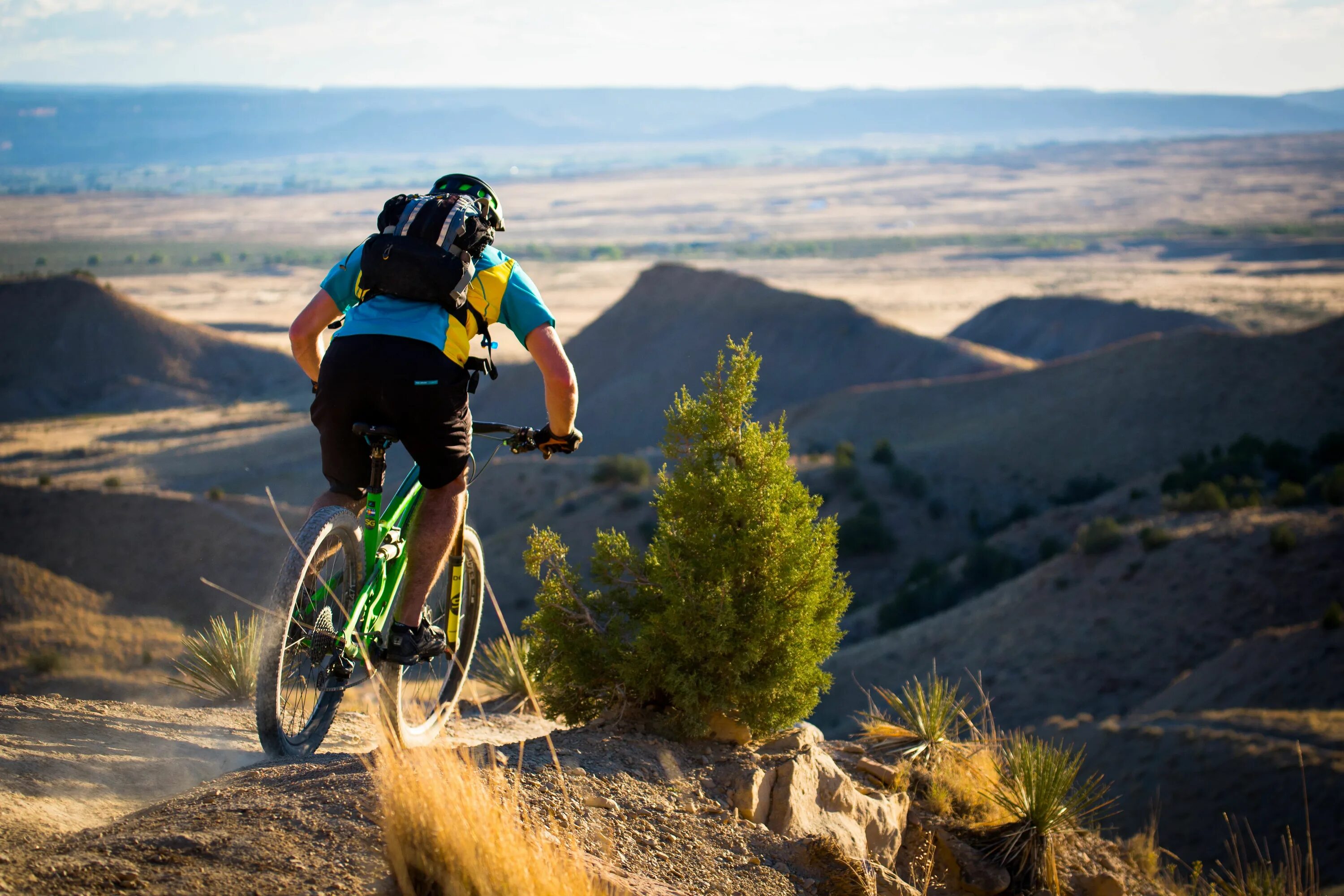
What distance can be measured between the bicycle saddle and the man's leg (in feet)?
1.17

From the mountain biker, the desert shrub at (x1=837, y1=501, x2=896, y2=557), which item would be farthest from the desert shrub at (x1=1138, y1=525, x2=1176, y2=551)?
the mountain biker

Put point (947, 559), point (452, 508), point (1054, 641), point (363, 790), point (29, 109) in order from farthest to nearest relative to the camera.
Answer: point (29, 109)
point (947, 559)
point (1054, 641)
point (452, 508)
point (363, 790)

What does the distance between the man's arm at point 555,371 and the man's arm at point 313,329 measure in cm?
87

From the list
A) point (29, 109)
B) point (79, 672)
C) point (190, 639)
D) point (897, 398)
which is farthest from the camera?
point (29, 109)

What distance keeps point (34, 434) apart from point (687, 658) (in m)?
44.1

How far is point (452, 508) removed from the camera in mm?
4004

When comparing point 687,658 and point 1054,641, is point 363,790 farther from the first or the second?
point 1054,641

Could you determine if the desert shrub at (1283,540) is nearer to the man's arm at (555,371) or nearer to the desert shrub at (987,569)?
the desert shrub at (987,569)

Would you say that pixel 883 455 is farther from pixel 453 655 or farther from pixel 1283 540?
pixel 453 655

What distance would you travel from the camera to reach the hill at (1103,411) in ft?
88.5

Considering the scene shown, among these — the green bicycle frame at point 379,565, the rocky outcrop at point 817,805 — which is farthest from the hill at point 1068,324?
the green bicycle frame at point 379,565

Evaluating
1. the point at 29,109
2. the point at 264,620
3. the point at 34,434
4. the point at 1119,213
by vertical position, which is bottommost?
the point at 34,434

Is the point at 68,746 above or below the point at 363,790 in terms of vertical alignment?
below

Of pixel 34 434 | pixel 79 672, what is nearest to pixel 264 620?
pixel 79 672
